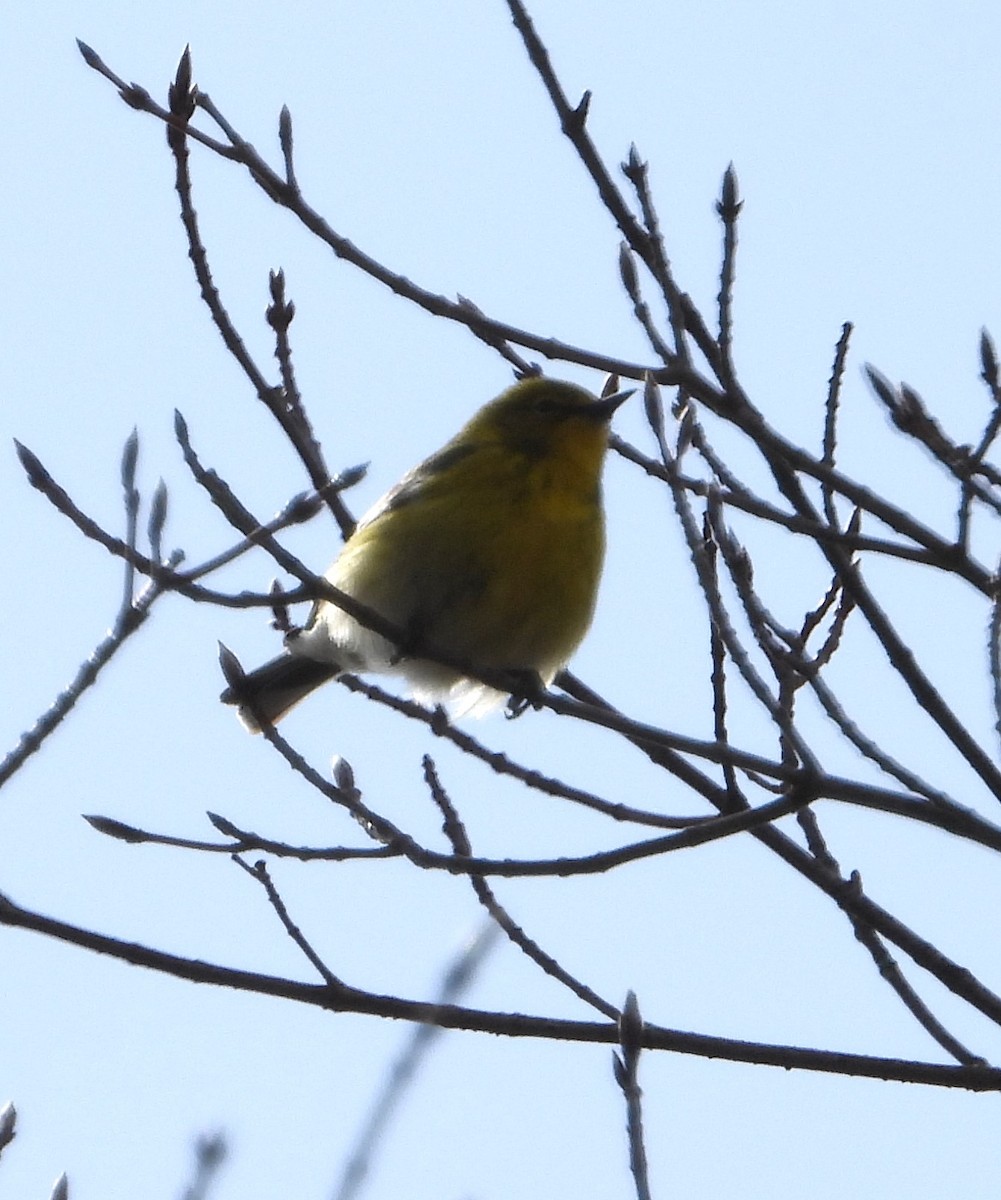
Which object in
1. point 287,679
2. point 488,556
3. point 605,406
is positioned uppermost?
point 605,406

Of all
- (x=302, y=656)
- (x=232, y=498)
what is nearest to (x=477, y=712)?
(x=302, y=656)

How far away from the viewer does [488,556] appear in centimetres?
624

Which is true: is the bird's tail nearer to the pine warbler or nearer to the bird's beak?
the pine warbler

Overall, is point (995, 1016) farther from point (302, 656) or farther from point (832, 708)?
point (302, 656)

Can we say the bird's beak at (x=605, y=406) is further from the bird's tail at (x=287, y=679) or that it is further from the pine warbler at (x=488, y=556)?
the bird's tail at (x=287, y=679)

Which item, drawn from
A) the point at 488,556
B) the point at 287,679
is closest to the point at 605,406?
the point at 488,556

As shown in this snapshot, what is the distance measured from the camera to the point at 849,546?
12.5 ft

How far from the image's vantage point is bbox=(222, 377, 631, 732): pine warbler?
624 cm

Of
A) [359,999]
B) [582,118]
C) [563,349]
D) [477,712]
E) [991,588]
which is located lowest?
[359,999]

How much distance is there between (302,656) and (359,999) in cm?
334

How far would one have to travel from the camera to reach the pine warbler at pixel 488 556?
20.5 ft

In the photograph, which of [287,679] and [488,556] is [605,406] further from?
[287,679]

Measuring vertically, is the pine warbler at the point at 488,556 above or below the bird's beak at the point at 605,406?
below

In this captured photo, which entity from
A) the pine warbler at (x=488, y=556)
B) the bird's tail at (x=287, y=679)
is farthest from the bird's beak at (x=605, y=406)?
the bird's tail at (x=287, y=679)
